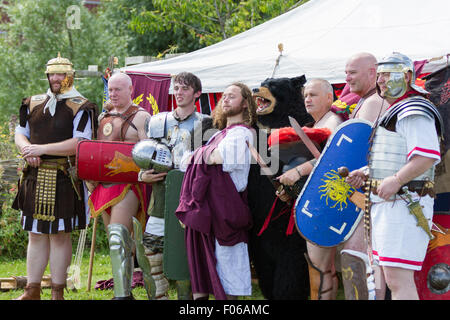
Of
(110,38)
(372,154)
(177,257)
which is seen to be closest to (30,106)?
(177,257)

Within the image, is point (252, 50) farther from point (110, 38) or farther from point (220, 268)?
point (110, 38)

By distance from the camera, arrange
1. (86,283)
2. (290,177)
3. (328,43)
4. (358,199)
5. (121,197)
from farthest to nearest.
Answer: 1. (86,283)
2. (328,43)
3. (121,197)
4. (290,177)
5. (358,199)

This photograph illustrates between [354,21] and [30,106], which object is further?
[354,21]

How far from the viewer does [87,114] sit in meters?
4.93

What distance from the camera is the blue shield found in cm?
368

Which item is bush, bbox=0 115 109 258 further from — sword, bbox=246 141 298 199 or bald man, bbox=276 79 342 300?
bald man, bbox=276 79 342 300

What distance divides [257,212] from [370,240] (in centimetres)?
100

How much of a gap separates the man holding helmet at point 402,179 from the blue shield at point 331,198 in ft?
1.07

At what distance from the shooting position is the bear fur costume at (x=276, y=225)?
13.5 ft

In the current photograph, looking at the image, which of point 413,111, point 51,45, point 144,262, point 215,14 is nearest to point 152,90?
point 144,262

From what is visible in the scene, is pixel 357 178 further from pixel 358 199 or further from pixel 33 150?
pixel 33 150

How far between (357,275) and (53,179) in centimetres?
234

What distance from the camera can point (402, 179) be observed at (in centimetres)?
316

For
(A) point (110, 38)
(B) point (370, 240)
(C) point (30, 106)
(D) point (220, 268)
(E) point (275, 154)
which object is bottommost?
(D) point (220, 268)
